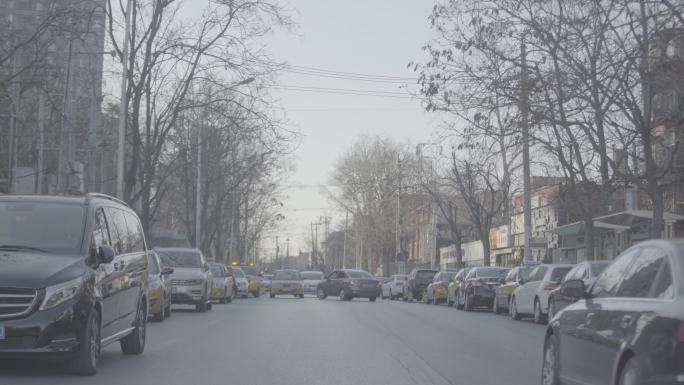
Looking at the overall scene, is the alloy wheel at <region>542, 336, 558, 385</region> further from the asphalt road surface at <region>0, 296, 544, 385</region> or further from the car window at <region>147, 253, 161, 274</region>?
the car window at <region>147, 253, 161, 274</region>

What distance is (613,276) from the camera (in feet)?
28.0

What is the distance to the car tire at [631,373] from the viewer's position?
267 inches

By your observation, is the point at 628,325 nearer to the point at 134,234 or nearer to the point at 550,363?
the point at 550,363

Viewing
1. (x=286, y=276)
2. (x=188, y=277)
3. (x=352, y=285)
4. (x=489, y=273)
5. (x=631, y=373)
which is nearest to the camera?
(x=631, y=373)

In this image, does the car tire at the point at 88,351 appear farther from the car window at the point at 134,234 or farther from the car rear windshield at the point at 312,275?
the car rear windshield at the point at 312,275

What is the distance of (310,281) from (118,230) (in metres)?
45.0

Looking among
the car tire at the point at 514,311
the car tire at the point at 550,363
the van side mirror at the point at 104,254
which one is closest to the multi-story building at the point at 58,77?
the van side mirror at the point at 104,254

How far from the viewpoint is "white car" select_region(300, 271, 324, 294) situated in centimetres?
5706

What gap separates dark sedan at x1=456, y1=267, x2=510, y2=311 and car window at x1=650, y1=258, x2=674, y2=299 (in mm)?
25229

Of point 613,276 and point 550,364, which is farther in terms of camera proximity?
point 550,364

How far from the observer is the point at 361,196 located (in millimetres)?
79875

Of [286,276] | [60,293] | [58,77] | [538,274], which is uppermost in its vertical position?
[58,77]

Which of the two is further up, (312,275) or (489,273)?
(312,275)

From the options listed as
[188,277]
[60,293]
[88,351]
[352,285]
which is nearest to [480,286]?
[188,277]
